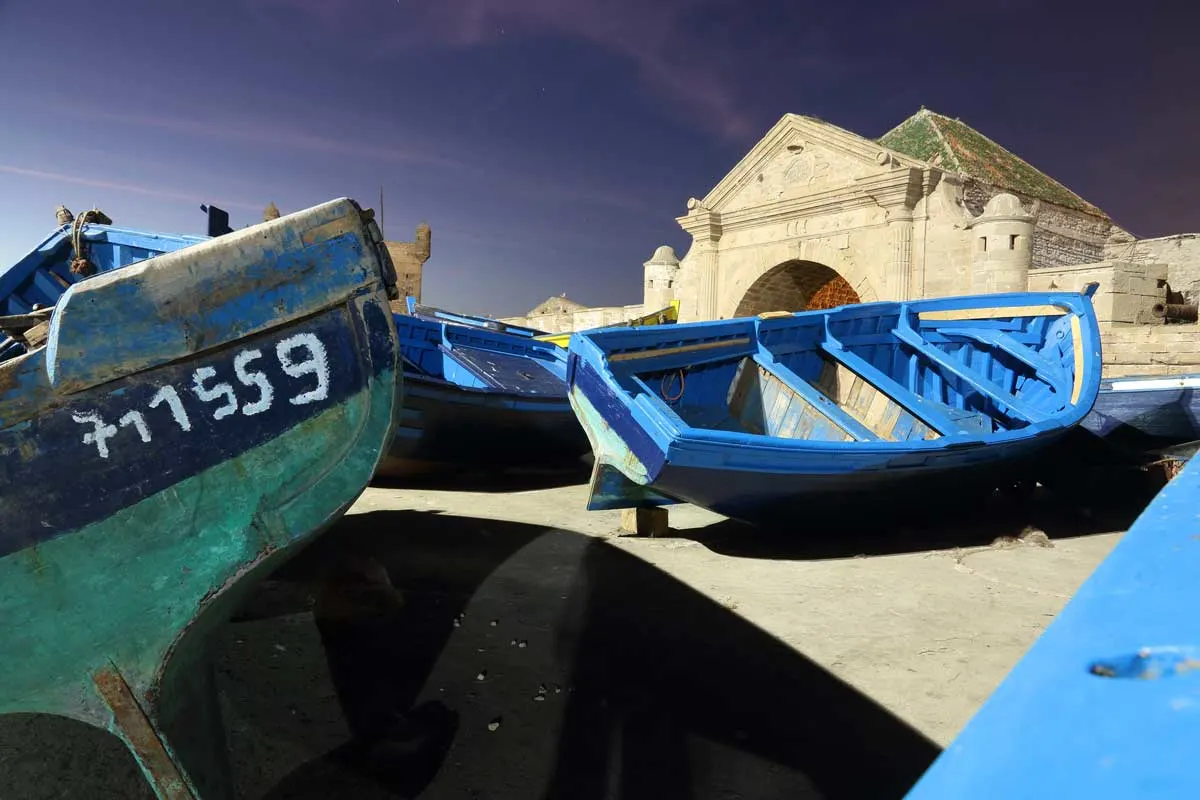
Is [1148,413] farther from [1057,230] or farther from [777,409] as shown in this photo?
[1057,230]

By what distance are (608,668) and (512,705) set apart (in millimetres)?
550

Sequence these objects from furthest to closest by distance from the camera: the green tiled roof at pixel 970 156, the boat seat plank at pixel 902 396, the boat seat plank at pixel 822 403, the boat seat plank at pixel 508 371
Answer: the green tiled roof at pixel 970 156 < the boat seat plank at pixel 508 371 < the boat seat plank at pixel 902 396 < the boat seat plank at pixel 822 403

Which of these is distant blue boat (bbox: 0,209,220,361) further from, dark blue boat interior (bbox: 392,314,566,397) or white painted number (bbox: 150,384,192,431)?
white painted number (bbox: 150,384,192,431)

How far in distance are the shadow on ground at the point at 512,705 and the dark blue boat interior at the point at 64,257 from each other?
12.5 feet

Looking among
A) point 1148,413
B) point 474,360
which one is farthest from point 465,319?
point 1148,413

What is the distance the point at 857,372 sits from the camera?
21.4 ft

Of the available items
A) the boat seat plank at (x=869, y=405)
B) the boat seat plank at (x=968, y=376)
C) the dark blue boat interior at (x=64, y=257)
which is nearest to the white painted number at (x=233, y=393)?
the dark blue boat interior at (x=64, y=257)

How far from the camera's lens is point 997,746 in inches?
24.1

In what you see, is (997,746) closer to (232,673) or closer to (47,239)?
(232,673)

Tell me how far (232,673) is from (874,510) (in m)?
4.66

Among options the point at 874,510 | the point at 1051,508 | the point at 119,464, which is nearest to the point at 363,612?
the point at 119,464

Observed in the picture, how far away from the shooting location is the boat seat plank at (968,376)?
645 cm

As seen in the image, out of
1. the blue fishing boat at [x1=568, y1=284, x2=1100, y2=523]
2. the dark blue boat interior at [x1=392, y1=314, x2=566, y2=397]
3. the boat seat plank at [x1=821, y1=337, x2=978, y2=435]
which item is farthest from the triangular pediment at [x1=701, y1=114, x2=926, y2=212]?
the dark blue boat interior at [x1=392, y1=314, x2=566, y2=397]

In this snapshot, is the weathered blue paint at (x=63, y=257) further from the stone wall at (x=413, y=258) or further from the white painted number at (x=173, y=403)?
the stone wall at (x=413, y=258)
